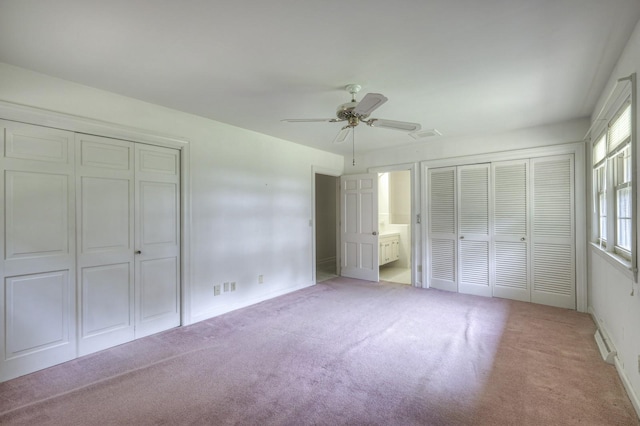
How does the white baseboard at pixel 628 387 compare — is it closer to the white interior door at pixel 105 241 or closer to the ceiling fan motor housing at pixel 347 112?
the ceiling fan motor housing at pixel 347 112

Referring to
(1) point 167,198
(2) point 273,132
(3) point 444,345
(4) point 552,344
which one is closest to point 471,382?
(3) point 444,345

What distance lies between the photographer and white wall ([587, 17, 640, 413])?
77.9 inches

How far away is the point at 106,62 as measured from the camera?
2.35 meters

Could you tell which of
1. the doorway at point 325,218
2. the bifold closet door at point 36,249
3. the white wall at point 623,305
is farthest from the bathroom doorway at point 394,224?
the bifold closet door at point 36,249

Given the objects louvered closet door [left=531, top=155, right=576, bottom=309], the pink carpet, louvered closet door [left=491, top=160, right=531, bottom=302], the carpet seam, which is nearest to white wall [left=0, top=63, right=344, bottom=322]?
the pink carpet

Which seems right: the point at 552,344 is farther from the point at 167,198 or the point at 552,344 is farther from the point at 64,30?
the point at 64,30

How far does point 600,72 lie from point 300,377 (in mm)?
3505

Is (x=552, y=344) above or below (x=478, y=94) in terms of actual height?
below

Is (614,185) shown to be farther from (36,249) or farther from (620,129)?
(36,249)

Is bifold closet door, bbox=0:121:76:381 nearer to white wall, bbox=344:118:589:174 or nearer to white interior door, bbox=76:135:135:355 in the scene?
white interior door, bbox=76:135:135:355

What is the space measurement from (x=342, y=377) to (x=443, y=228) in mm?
3310

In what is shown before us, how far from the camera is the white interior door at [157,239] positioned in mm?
3166

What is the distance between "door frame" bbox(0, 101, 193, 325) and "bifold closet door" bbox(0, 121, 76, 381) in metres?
0.08

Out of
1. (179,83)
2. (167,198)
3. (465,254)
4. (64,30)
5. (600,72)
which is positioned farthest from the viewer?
(465,254)
